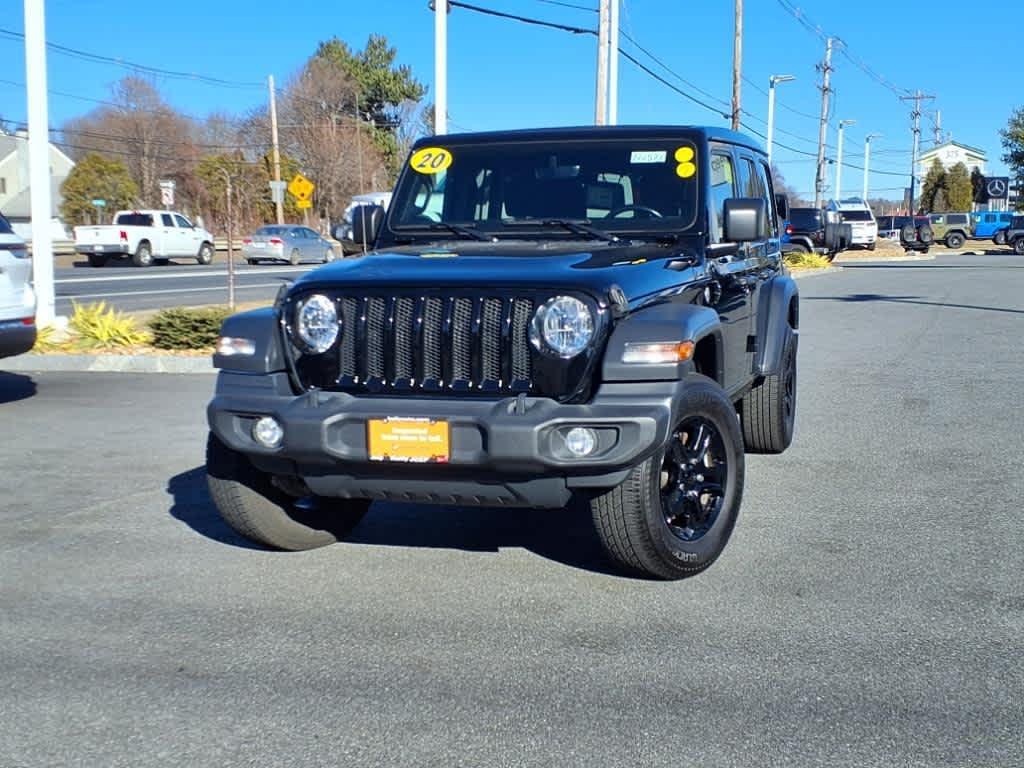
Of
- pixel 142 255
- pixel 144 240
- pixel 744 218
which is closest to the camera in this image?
pixel 744 218

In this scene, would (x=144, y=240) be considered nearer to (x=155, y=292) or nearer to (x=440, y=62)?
(x=155, y=292)

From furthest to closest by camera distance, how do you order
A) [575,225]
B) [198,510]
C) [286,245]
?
[286,245], [198,510], [575,225]

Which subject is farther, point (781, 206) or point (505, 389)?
point (781, 206)

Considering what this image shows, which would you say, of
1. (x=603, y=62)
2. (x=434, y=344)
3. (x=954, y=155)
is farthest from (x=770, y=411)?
(x=954, y=155)

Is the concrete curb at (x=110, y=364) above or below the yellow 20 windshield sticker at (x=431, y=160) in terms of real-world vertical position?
below

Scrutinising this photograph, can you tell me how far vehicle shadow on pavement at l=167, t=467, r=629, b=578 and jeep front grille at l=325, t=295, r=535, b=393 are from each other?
3.78 feet

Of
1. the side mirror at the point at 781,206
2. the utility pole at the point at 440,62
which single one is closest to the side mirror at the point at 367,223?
the side mirror at the point at 781,206

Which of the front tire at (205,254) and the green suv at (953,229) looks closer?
the front tire at (205,254)

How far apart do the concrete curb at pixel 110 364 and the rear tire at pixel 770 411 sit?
638 cm

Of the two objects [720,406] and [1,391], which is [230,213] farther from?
[720,406]

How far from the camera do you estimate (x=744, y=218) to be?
5.60 metres

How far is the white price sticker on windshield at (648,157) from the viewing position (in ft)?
19.5

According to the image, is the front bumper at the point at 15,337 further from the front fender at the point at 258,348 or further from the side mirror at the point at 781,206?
the side mirror at the point at 781,206

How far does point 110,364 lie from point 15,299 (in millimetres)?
2698
